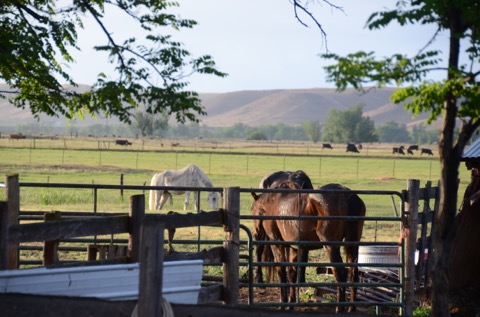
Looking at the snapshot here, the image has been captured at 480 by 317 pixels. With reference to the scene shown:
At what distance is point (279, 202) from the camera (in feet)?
44.0

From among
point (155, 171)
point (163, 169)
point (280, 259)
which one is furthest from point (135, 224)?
point (163, 169)

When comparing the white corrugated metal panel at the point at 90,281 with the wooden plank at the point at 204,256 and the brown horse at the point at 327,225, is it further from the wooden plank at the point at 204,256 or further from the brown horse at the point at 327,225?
the brown horse at the point at 327,225

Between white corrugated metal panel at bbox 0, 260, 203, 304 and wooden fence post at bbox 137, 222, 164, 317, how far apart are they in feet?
2.46

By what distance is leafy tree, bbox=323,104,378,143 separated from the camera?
159250 mm

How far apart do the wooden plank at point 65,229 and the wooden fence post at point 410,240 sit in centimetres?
535

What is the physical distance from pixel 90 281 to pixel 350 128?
159730 mm

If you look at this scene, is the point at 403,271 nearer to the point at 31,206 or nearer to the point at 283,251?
the point at 283,251

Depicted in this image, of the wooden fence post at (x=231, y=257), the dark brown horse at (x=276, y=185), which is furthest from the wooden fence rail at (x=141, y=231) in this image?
the dark brown horse at (x=276, y=185)

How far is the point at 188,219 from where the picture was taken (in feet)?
24.3

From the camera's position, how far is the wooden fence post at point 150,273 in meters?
5.37

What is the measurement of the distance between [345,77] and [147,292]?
1.81 meters

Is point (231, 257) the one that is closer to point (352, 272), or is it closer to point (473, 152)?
point (352, 272)

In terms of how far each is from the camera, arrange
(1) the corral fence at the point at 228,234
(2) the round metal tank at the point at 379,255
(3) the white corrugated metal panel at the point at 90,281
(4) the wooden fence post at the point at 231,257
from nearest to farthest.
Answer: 1. (3) the white corrugated metal panel at the point at 90,281
2. (1) the corral fence at the point at 228,234
3. (4) the wooden fence post at the point at 231,257
4. (2) the round metal tank at the point at 379,255

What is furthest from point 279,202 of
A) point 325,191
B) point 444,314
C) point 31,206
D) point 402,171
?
point 402,171
